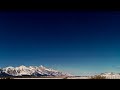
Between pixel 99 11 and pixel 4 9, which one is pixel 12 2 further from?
pixel 99 11

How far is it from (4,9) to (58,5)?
553 mm

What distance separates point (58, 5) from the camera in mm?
2045

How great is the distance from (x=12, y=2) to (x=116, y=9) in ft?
3.48
